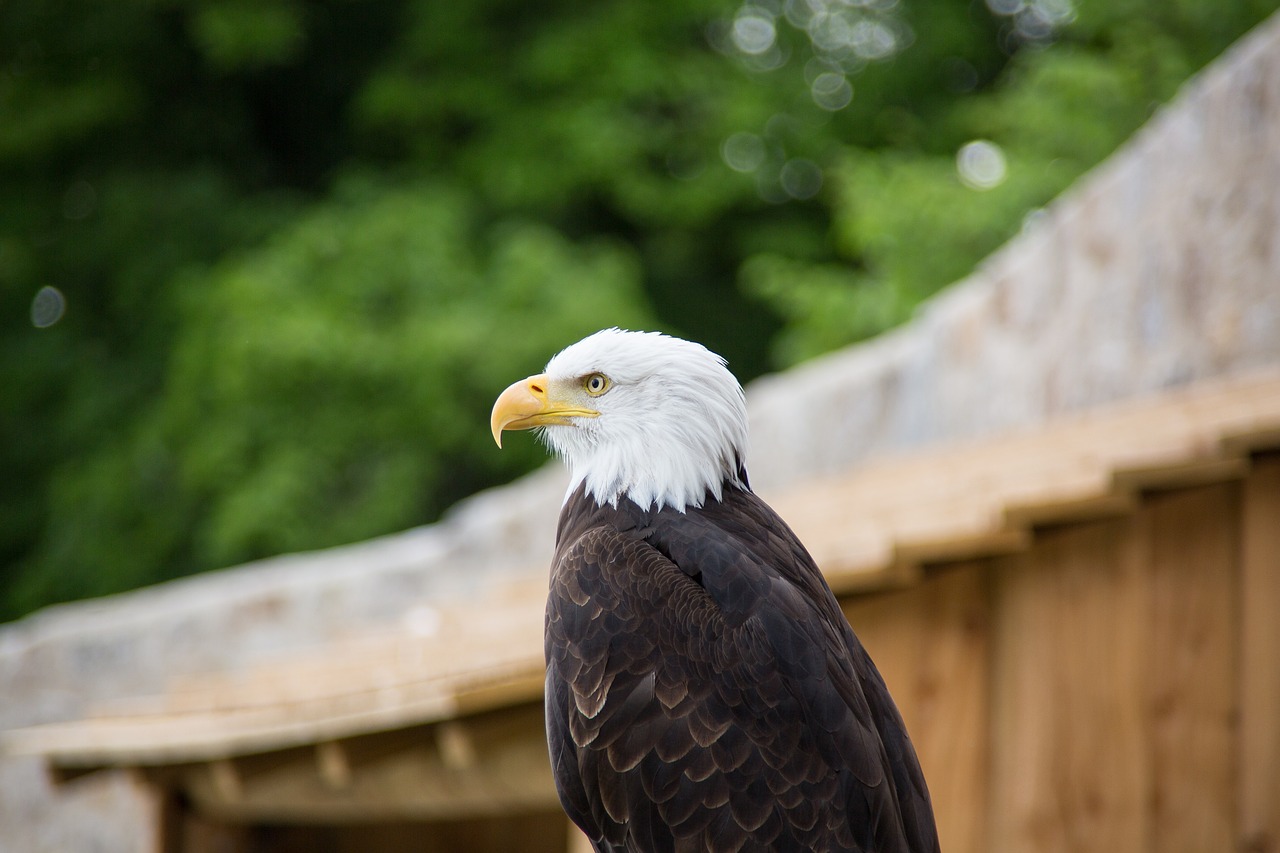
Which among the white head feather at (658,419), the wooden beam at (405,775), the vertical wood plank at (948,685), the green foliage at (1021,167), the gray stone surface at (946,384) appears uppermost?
the green foliage at (1021,167)

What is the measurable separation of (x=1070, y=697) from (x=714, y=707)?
173cm

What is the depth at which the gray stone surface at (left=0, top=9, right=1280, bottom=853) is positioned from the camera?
17.6 ft

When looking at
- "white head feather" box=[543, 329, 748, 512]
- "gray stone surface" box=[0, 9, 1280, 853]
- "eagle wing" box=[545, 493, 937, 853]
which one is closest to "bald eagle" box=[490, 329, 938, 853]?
"eagle wing" box=[545, 493, 937, 853]

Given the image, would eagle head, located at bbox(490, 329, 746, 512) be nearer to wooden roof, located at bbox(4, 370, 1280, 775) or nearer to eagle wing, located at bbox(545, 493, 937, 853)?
eagle wing, located at bbox(545, 493, 937, 853)

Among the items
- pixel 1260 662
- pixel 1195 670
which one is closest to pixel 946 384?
pixel 1195 670

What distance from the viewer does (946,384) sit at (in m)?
6.91

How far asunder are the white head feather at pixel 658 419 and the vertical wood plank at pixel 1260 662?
5.03ft

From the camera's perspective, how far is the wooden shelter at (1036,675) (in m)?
3.33

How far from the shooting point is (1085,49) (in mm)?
10422

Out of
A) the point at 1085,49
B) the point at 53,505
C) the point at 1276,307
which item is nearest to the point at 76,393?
the point at 53,505

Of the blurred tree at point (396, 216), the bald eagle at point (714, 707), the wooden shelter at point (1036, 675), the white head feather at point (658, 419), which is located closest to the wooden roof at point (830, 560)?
the wooden shelter at point (1036, 675)

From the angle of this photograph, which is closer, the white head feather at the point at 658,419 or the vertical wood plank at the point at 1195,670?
the white head feather at the point at 658,419

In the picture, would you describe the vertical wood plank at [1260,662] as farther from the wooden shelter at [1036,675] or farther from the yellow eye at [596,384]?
the yellow eye at [596,384]

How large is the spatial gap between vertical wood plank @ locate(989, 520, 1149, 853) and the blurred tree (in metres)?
5.28
